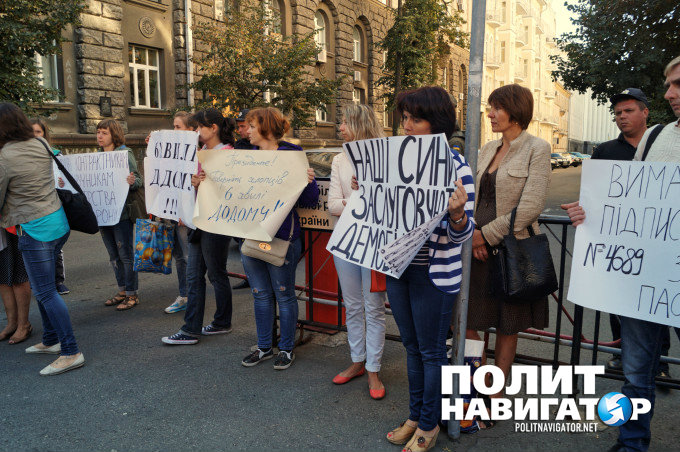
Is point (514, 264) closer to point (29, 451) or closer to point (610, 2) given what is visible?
point (29, 451)

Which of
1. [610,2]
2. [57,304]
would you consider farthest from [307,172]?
[610,2]

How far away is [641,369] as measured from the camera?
2754mm

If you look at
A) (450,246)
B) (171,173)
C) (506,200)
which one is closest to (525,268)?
(506,200)

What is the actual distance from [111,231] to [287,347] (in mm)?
2656

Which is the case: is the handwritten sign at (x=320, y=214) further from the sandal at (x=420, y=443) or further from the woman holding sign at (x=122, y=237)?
the woman holding sign at (x=122, y=237)

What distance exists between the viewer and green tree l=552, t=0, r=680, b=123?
1612 cm

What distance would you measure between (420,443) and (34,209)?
3.13m

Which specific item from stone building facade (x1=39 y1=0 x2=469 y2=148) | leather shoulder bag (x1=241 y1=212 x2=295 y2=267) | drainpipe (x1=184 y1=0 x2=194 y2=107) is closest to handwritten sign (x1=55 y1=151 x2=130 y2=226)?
leather shoulder bag (x1=241 y1=212 x2=295 y2=267)

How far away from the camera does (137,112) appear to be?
52.5 feet

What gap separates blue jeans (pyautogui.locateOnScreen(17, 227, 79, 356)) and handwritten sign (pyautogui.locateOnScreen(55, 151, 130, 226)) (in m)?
1.36

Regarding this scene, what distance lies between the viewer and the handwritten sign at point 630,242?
2.62m

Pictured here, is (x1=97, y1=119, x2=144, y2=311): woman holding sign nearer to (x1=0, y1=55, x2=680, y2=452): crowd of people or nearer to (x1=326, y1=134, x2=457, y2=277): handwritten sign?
(x1=0, y1=55, x2=680, y2=452): crowd of people

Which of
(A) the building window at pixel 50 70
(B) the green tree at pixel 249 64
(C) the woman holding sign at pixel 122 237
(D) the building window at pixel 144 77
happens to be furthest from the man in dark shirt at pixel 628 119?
(D) the building window at pixel 144 77

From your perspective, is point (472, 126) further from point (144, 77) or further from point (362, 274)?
point (144, 77)
